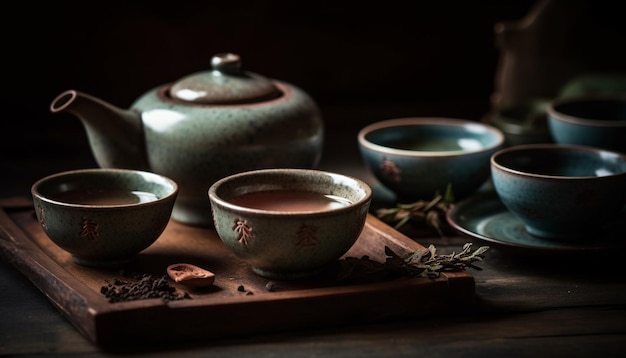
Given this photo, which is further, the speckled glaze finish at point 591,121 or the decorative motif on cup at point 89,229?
the speckled glaze finish at point 591,121

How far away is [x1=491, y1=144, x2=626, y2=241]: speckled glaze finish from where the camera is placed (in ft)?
4.21

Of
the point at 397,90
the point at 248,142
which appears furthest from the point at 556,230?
the point at 397,90

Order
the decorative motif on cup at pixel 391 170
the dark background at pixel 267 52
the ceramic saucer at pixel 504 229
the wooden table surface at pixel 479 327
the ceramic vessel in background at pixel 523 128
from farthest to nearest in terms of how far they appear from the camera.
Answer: the dark background at pixel 267 52
the ceramic vessel in background at pixel 523 128
the decorative motif on cup at pixel 391 170
the ceramic saucer at pixel 504 229
the wooden table surface at pixel 479 327

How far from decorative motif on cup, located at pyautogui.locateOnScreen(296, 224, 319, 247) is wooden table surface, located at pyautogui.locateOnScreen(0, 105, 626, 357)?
0.10 m

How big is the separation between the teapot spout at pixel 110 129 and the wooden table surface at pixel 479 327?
0.78 ft

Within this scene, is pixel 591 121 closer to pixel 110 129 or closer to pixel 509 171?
pixel 509 171

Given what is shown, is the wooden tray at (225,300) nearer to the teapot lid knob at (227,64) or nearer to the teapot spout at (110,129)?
the teapot spout at (110,129)

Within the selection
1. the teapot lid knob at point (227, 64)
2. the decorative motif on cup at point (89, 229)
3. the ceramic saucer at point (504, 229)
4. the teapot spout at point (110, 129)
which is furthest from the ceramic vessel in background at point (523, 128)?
the decorative motif on cup at point (89, 229)

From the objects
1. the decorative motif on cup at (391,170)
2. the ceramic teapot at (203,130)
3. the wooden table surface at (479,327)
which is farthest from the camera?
the decorative motif on cup at (391,170)

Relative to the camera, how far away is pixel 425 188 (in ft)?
5.00

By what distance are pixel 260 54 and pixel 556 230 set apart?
3.17 feet

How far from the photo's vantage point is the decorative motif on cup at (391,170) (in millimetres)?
1520

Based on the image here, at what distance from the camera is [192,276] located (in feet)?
3.90

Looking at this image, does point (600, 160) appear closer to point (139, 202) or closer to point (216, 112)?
point (216, 112)
